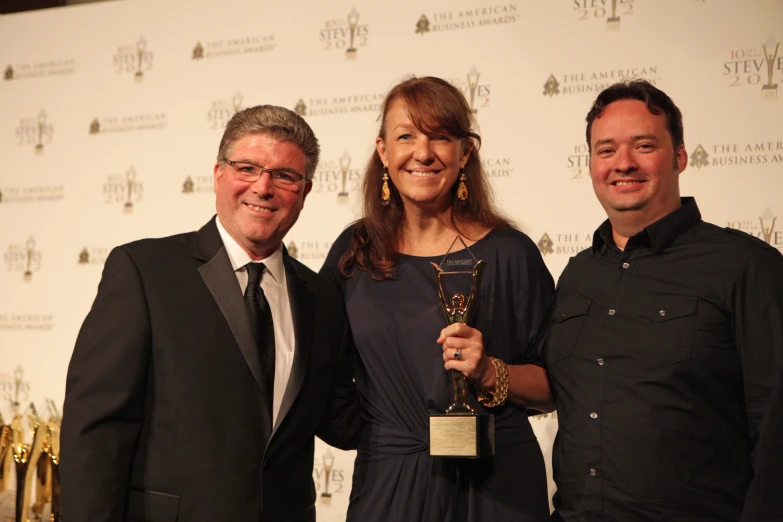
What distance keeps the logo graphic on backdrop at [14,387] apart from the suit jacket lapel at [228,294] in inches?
126

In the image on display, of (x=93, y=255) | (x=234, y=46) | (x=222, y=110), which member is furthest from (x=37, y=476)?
(x=234, y=46)

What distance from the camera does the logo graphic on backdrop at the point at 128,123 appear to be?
478cm

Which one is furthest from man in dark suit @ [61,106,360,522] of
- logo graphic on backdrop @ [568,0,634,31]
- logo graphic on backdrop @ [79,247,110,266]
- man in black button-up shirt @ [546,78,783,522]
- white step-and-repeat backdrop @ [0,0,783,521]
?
logo graphic on backdrop @ [79,247,110,266]

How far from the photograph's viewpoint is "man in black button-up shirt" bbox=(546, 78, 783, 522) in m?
2.02

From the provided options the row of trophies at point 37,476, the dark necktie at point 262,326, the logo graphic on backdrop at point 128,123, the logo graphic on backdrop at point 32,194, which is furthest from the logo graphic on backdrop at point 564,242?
the logo graphic on backdrop at point 32,194

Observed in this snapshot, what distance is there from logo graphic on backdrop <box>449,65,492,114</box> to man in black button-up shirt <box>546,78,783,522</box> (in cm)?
168

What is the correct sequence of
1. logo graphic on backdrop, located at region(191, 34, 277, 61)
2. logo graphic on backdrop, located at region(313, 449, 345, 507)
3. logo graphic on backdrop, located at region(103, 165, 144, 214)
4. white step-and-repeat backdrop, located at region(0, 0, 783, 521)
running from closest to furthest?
white step-and-repeat backdrop, located at region(0, 0, 783, 521) → logo graphic on backdrop, located at region(313, 449, 345, 507) → logo graphic on backdrop, located at region(191, 34, 277, 61) → logo graphic on backdrop, located at region(103, 165, 144, 214)

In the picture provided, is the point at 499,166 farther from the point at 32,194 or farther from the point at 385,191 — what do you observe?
the point at 32,194

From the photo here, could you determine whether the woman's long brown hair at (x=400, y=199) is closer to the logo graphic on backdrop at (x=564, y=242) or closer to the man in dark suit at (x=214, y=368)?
the man in dark suit at (x=214, y=368)

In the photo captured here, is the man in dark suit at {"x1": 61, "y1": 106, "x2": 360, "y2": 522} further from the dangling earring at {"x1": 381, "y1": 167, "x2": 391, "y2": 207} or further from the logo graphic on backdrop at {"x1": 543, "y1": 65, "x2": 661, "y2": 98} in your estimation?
the logo graphic on backdrop at {"x1": 543, "y1": 65, "x2": 661, "y2": 98}

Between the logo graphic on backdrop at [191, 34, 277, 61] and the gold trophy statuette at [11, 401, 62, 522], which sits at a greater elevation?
the logo graphic on backdrop at [191, 34, 277, 61]

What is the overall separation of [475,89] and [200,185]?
1.68m

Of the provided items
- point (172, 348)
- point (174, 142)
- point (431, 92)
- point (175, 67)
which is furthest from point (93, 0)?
point (172, 348)

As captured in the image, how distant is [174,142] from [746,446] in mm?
3632
